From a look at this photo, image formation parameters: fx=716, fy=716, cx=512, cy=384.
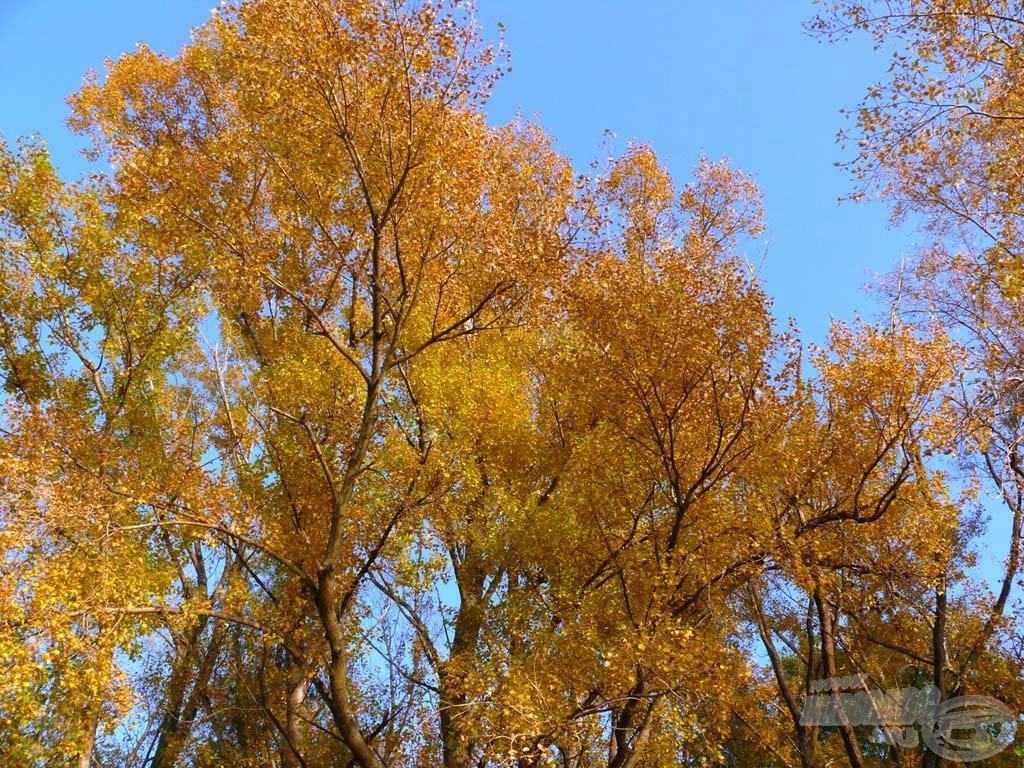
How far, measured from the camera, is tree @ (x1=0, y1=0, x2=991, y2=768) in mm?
7625

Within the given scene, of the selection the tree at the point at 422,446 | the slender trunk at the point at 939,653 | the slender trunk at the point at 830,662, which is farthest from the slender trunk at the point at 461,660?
the slender trunk at the point at 939,653

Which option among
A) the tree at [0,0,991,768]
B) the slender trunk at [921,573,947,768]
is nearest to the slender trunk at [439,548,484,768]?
the tree at [0,0,991,768]

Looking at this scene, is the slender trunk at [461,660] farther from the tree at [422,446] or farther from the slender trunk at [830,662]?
the slender trunk at [830,662]

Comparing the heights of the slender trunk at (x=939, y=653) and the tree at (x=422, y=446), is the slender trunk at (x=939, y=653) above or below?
below

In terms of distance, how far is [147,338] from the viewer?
12.5 metres

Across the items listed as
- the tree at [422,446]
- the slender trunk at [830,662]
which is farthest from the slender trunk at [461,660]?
the slender trunk at [830,662]

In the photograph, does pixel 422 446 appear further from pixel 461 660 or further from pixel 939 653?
pixel 939 653

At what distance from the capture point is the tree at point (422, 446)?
7.62m

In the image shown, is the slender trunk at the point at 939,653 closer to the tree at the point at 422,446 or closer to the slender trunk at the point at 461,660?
the tree at the point at 422,446

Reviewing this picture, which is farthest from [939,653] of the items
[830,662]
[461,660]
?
[461,660]

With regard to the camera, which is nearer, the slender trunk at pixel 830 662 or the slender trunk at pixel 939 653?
the slender trunk at pixel 830 662

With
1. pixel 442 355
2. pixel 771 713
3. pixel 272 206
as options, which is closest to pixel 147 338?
pixel 272 206

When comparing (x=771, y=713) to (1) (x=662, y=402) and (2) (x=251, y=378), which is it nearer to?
(1) (x=662, y=402)

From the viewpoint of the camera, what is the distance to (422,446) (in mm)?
10523
